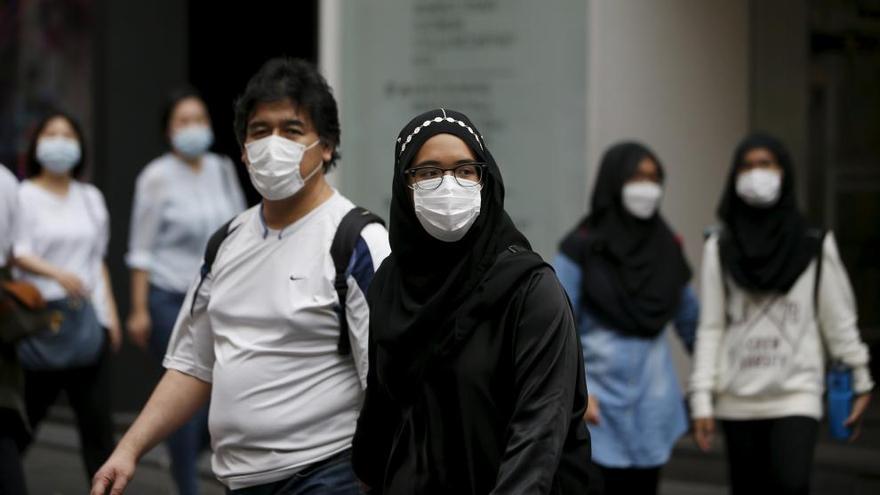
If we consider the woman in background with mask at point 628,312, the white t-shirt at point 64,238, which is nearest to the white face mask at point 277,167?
the woman in background with mask at point 628,312

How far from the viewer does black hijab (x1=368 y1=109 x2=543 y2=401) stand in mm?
3123

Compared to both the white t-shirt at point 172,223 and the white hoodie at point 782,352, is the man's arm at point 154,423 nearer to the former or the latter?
the white hoodie at point 782,352

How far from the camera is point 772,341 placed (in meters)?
5.68

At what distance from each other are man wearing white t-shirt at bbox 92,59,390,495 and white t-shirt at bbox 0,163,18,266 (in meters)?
1.73

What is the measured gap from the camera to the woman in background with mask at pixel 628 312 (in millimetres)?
5832

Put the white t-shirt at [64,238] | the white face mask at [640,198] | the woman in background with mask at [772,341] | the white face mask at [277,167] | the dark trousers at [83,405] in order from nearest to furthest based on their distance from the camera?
the white face mask at [277,167]
the woman in background with mask at [772,341]
the white face mask at [640,198]
the dark trousers at [83,405]
the white t-shirt at [64,238]

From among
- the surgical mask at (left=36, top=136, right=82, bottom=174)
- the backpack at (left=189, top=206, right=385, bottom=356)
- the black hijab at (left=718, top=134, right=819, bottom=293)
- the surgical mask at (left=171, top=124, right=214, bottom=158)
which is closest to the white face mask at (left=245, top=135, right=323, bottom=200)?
the backpack at (left=189, top=206, right=385, bottom=356)

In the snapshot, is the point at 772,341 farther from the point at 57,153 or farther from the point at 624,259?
the point at 57,153

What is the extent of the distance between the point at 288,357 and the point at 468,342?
0.83 metres

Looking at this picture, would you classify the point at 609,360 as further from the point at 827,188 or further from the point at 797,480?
the point at 827,188

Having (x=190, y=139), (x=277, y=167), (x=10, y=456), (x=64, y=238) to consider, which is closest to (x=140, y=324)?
(x=64, y=238)

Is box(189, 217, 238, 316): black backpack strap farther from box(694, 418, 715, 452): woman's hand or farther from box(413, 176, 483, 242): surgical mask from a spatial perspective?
box(694, 418, 715, 452): woman's hand

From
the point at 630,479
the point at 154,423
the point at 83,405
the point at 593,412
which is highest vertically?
the point at 154,423

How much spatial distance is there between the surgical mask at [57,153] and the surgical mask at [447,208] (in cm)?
428
